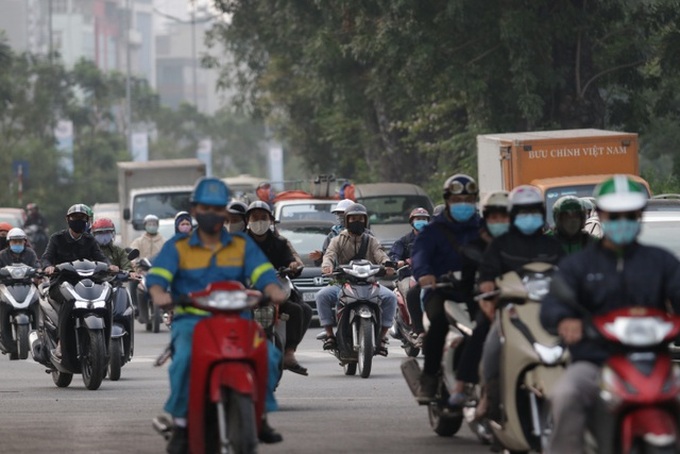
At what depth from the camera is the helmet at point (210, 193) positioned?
34.6 feet

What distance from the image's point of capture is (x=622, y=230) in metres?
8.71

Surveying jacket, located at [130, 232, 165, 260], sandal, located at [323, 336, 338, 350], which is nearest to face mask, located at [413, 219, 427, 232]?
sandal, located at [323, 336, 338, 350]

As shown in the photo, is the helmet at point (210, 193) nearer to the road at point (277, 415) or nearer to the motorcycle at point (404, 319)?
the road at point (277, 415)

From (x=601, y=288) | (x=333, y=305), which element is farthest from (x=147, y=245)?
(x=601, y=288)

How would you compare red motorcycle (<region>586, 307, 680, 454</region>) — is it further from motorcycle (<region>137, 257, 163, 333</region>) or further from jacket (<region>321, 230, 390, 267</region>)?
motorcycle (<region>137, 257, 163, 333</region>)

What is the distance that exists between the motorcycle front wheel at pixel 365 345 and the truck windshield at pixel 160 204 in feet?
72.8

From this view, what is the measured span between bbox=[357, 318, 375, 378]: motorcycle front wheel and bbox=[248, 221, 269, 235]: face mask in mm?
3803

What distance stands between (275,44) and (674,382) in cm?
4361

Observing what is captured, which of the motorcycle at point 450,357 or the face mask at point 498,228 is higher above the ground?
the face mask at point 498,228

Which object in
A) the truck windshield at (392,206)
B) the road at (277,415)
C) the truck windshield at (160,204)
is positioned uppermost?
the truck windshield at (160,204)

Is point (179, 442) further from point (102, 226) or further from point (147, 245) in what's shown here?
point (147, 245)

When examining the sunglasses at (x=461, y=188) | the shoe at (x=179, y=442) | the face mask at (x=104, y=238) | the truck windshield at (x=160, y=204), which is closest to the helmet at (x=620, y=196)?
the shoe at (x=179, y=442)

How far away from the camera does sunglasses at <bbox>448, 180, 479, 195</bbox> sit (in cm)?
1258

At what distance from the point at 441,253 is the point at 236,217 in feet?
11.5
